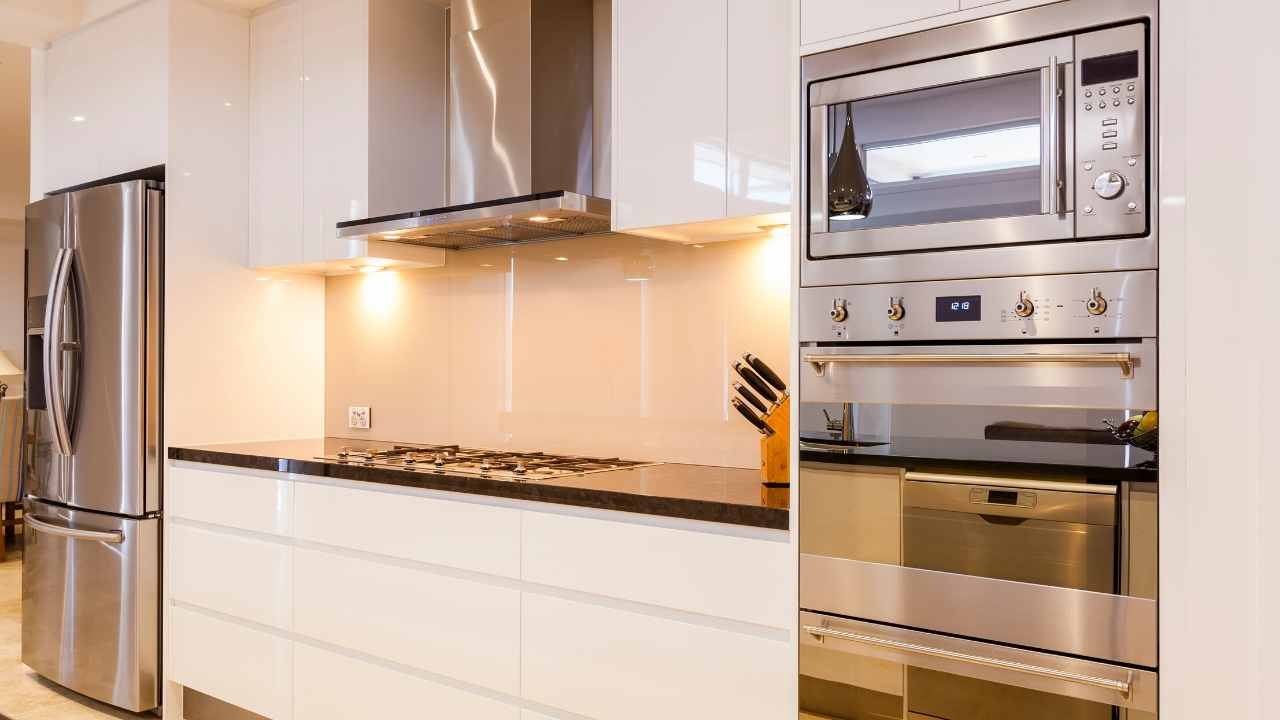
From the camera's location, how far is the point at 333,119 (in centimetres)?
318

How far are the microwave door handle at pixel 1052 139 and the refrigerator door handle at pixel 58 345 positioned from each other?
3.25m

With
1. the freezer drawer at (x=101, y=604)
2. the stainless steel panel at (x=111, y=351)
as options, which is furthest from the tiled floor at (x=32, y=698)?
the stainless steel panel at (x=111, y=351)

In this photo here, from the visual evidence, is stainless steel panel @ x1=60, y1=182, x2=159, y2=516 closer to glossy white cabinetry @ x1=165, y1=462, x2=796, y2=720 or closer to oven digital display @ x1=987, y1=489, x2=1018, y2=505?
glossy white cabinetry @ x1=165, y1=462, x2=796, y2=720

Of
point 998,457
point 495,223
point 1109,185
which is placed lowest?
point 998,457

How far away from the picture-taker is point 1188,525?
1.43m

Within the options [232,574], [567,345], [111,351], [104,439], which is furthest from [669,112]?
[104,439]

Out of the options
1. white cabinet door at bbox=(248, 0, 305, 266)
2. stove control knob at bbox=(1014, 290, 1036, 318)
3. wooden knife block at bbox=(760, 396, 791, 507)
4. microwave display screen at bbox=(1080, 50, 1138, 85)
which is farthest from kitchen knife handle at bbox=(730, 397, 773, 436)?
white cabinet door at bbox=(248, 0, 305, 266)

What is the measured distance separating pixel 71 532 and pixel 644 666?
2413 mm

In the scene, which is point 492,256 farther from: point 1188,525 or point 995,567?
point 1188,525

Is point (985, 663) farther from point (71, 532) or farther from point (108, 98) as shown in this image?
point (108, 98)

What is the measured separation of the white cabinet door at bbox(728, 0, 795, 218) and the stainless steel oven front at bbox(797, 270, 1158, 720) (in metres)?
0.46

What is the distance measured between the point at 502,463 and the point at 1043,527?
1.60 metres

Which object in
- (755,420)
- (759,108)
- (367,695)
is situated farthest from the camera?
(367,695)

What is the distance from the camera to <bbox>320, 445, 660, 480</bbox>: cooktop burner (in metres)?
2.48
